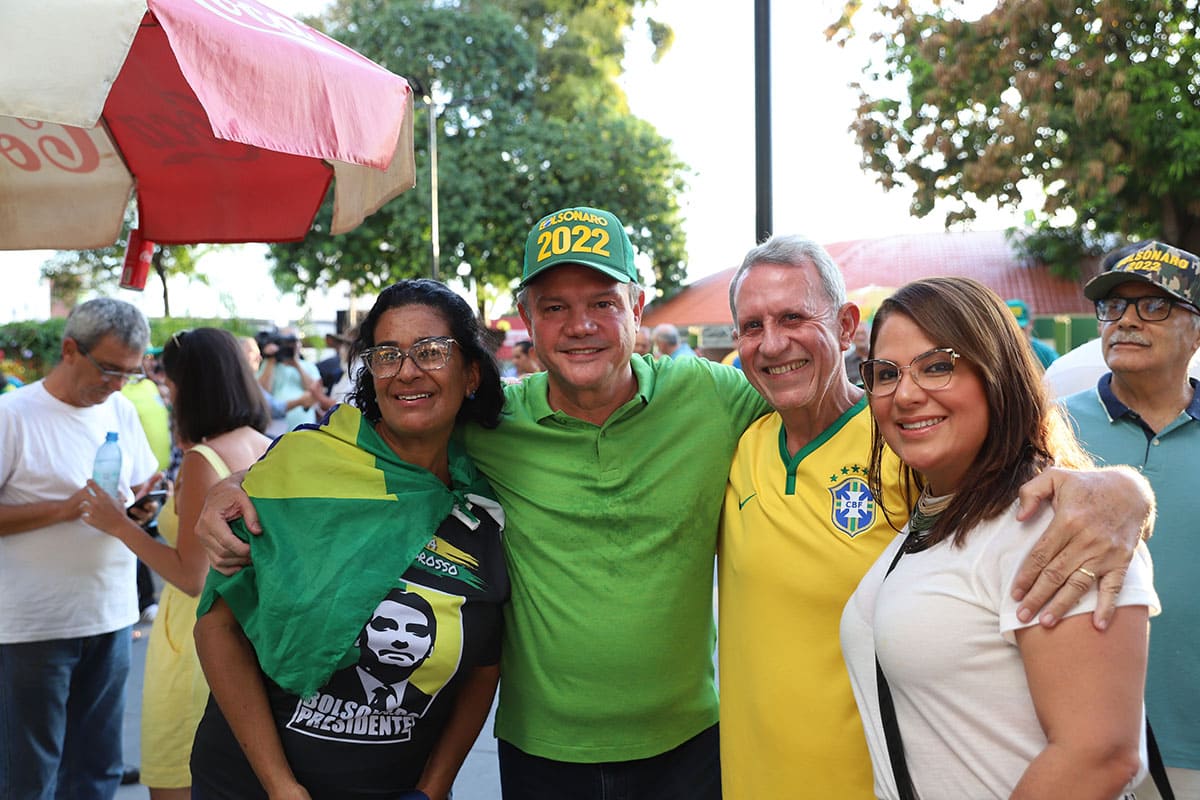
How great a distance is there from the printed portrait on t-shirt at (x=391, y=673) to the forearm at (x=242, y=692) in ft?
0.25

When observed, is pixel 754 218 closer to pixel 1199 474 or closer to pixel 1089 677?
pixel 1199 474

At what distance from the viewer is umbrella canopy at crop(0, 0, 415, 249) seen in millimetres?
1786

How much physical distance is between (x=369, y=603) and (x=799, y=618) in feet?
3.41

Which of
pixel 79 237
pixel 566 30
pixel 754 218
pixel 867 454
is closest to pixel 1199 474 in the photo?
pixel 867 454

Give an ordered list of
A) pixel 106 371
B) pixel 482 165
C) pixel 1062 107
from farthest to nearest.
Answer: pixel 482 165 < pixel 1062 107 < pixel 106 371

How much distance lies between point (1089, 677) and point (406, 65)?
23.7 meters

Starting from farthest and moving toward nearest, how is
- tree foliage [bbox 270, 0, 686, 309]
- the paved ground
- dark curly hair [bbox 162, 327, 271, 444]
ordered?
tree foliage [bbox 270, 0, 686, 309], the paved ground, dark curly hair [bbox 162, 327, 271, 444]

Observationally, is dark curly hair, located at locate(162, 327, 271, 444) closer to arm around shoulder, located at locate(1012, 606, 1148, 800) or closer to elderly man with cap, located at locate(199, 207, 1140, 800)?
elderly man with cap, located at locate(199, 207, 1140, 800)

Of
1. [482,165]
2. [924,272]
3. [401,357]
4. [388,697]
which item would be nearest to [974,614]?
[388,697]

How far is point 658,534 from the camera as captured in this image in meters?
2.61

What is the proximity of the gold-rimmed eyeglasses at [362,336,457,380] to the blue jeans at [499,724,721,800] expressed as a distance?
1.11 meters

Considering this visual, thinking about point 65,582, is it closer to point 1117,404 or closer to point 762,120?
point 762,120

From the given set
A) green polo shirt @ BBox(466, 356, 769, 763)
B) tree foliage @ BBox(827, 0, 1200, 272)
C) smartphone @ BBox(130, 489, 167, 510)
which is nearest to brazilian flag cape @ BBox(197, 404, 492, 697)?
green polo shirt @ BBox(466, 356, 769, 763)

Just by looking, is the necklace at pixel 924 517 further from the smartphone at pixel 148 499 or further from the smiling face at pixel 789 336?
the smartphone at pixel 148 499
